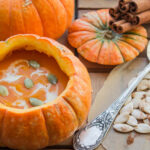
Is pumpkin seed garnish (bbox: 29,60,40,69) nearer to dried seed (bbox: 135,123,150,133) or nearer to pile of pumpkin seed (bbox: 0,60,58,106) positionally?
pile of pumpkin seed (bbox: 0,60,58,106)

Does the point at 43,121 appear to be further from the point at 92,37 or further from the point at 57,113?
the point at 92,37

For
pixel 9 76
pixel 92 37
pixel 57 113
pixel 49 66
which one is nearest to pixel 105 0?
pixel 92 37

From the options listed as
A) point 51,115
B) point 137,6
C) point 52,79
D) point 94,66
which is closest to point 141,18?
point 137,6

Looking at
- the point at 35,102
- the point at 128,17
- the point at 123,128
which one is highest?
the point at 128,17

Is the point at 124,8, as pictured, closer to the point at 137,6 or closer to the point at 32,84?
the point at 137,6

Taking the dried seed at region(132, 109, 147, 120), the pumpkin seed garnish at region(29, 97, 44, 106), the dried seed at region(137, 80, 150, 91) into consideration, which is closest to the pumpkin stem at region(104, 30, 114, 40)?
the dried seed at region(137, 80, 150, 91)

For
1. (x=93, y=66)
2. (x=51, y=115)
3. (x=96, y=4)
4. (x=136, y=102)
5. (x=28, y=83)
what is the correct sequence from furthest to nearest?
(x=96, y=4) < (x=93, y=66) < (x=136, y=102) < (x=28, y=83) < (x=51, y=115)
